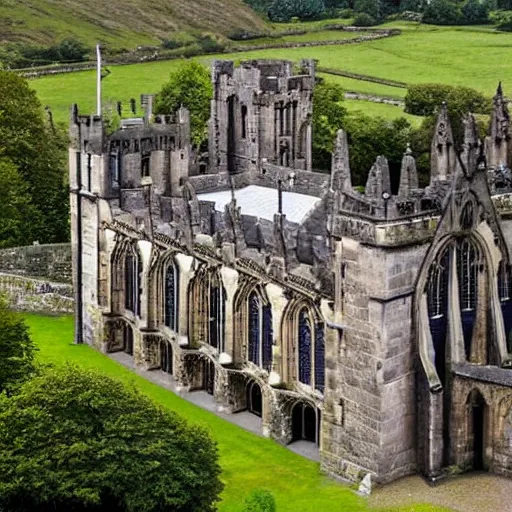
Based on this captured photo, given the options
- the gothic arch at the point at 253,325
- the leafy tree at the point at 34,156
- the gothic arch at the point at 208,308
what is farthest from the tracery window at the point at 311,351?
the leafy tree at the point at 34,156

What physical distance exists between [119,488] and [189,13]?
413 ft

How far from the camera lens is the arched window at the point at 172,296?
6456 cm

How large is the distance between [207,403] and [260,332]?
588 cm

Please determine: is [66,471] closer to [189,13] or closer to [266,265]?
[266,265]

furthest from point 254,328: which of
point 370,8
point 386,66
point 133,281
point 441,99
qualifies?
point 370,8

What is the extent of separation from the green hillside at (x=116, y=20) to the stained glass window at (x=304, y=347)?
318 feet

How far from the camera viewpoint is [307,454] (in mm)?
54875

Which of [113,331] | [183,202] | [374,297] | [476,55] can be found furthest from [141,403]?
[476,55]

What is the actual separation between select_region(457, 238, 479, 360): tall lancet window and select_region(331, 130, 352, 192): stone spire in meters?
5.99

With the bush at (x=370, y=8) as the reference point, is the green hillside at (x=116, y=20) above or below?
below

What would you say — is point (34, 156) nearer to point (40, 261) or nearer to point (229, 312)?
point (40, 261)

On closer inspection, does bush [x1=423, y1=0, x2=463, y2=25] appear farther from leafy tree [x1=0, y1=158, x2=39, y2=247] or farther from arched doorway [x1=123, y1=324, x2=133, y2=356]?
arched doorway [x1=123, y1=324, x2=133, y2=356]

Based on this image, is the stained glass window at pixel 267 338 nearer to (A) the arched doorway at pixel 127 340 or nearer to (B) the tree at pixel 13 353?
(B) the tree at pixel 13 353

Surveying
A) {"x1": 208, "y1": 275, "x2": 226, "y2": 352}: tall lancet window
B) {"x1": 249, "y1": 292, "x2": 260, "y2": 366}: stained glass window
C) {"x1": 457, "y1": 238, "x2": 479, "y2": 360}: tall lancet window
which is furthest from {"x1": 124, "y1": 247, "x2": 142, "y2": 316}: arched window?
{"x1": 457, "y1": 238, "x2": 479, "y2": 360}: tall lancet window
